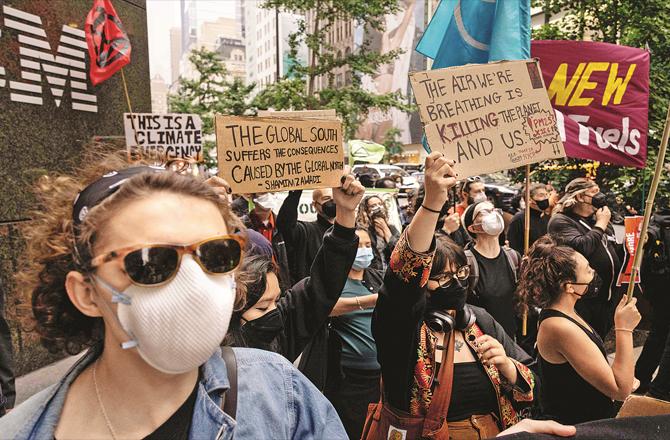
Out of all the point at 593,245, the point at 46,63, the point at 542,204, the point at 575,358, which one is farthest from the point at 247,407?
the point at 542,204

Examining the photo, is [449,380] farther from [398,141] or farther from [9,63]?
[398,141]

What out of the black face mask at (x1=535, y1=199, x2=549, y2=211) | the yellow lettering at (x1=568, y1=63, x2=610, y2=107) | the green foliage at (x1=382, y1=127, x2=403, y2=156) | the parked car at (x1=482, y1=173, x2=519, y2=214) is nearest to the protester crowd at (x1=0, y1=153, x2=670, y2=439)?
the yellow lettering at (x1=568, y1=63, x2=610, y2=107)

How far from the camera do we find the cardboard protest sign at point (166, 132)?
5.34 meters

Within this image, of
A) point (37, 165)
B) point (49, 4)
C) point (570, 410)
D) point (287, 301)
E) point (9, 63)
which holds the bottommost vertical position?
point (570, 410)

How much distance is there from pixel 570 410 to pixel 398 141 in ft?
196

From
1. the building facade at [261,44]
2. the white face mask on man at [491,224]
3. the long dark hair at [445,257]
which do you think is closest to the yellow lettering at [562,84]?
the white face mask on man at [491,224]

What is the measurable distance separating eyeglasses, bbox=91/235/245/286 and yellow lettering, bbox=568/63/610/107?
173 inches

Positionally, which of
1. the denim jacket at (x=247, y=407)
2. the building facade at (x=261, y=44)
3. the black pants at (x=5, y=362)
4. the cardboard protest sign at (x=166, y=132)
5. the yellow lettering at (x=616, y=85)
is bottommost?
the black pants at (x=5, y=362)

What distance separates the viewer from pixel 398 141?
61.3 metres

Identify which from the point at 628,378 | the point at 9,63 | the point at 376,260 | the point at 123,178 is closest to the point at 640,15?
the point at 376,260

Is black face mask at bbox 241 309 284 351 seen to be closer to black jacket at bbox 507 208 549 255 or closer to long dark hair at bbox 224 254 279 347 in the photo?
long dark hair at bbox 224 254 279 347

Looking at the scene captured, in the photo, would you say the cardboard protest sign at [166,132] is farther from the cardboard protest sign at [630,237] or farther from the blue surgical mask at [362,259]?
the cardboard protest sign at [630,237]

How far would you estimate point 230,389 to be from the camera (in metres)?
1.30

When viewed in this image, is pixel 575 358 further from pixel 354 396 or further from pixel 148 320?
pixel 148 320
